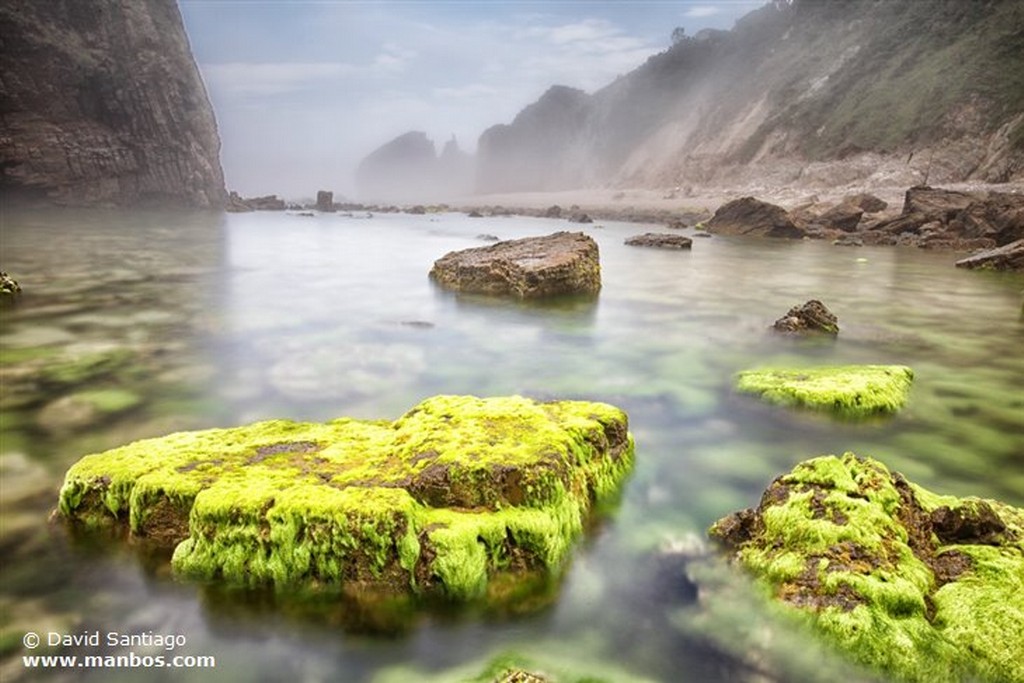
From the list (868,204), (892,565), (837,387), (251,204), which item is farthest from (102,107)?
(892,565)

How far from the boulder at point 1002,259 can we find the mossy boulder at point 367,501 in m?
A: 22.7

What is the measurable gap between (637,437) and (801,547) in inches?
105

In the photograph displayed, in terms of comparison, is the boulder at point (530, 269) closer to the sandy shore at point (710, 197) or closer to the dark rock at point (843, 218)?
the dark rock at point (843, 218)

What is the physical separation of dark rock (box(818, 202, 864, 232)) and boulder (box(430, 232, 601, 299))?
999 inches

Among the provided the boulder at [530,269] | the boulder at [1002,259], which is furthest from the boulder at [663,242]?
the boulder at [530,269]

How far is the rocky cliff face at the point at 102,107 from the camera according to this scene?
44.0m

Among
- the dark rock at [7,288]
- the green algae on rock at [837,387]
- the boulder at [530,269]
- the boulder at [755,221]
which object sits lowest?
the green algae on rock at [837,387]

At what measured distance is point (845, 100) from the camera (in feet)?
185

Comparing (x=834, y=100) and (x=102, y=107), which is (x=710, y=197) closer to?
(x=834, y=100)

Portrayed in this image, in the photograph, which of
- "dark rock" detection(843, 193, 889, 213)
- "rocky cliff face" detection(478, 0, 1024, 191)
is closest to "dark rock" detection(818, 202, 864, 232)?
"dark rock" detection(843, 193, 889, 213)

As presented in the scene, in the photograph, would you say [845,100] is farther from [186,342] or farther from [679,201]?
[186,342]

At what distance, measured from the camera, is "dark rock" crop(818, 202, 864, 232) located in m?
35.2

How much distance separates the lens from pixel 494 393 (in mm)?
8180

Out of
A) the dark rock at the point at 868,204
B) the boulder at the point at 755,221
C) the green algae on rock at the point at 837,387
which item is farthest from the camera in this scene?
the dark rock at the point at 868,204
